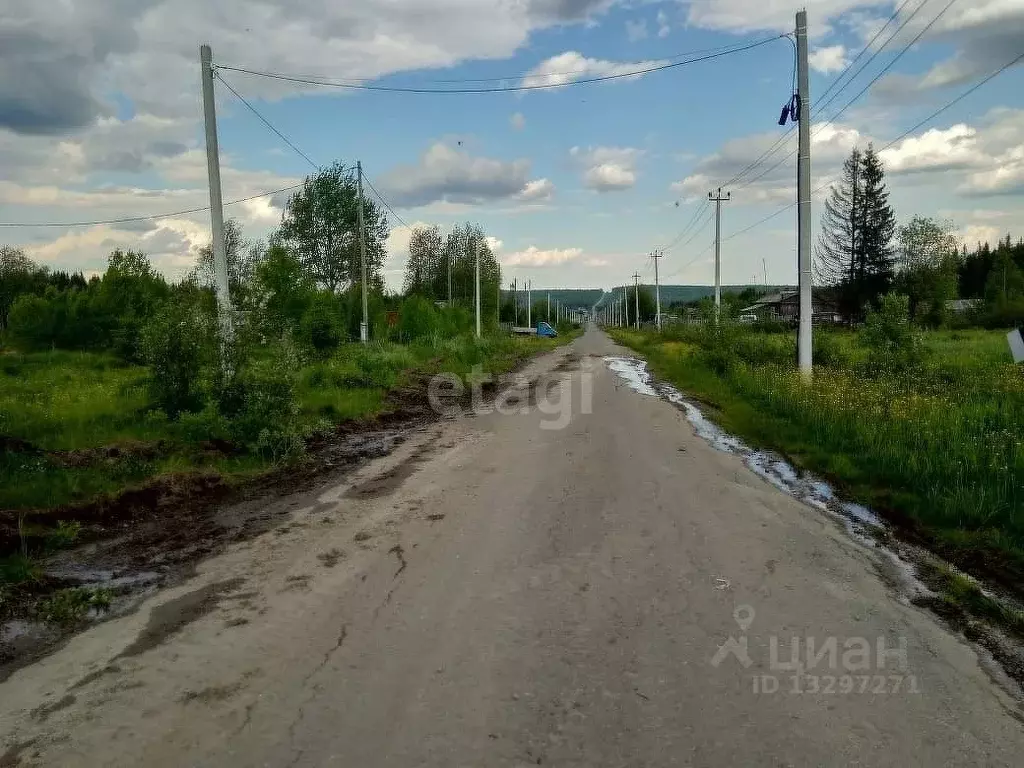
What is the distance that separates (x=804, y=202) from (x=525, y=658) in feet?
53.6

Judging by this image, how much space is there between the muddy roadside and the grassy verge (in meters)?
6.08

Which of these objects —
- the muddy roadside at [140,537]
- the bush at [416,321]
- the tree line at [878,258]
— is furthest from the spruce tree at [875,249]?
the muddy roadside at [140,537]

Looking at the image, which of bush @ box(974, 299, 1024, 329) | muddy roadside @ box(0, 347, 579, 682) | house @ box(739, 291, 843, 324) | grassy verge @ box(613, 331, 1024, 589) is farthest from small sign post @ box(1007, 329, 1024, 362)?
bush @ box(974, 299, 1024, 329)

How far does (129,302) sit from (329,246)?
19.3 meters

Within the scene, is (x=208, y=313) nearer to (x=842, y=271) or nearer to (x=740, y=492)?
(x=740, y=492)

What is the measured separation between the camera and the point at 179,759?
3.32 m

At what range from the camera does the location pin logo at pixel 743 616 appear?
480 cm

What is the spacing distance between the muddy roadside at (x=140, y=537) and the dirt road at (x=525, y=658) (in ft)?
0.92

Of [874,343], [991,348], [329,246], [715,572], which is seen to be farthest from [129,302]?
[991,348]

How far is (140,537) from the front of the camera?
7.12m

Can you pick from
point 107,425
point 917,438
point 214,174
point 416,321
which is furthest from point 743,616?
point 416,321

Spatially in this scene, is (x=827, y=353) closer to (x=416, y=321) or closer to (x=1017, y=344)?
(x=1017, y=344)

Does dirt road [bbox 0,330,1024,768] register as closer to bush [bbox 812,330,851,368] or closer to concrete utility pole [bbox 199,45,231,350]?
concrete utility pole [bbox 199,45,231,350]

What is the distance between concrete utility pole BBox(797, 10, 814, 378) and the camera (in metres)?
17.8
